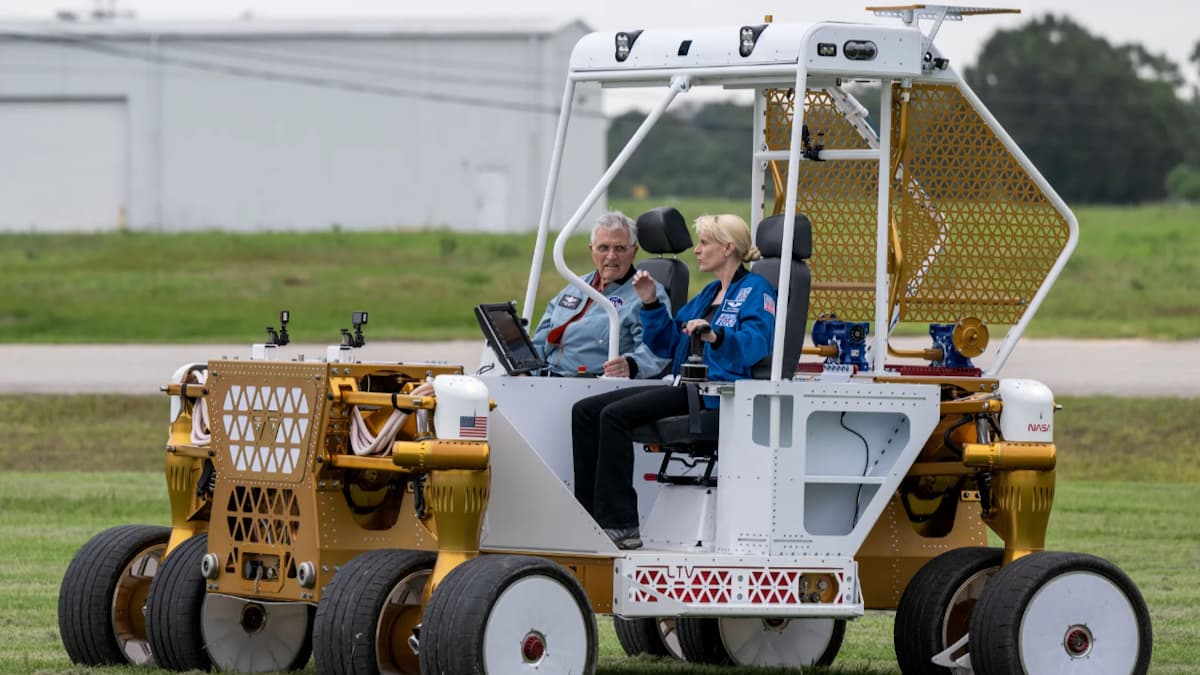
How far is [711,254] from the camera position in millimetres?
9055

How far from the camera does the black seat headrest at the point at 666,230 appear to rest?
952 cm

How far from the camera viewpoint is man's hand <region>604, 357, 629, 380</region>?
30.3 feet

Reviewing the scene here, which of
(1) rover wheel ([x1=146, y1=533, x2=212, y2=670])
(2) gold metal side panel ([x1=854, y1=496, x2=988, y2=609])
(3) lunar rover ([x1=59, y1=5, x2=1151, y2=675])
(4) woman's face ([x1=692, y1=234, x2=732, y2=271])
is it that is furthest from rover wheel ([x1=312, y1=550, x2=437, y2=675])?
(2) gold metal side panel ([x1=854, y1=496, x2=988, y2=609])

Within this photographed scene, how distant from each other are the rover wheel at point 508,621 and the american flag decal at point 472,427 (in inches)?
16.6

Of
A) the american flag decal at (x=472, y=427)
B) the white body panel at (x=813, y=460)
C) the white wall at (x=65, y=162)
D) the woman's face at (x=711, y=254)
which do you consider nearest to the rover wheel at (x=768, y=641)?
the white body panel at (x=813, y=460)

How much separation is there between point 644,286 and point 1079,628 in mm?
2089

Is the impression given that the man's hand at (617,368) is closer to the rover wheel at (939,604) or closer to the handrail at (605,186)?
the handrail at (605,186)

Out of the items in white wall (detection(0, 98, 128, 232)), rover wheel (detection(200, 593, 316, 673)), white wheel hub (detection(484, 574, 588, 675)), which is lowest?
rover wheel (detection(200, 593, 316, 673))

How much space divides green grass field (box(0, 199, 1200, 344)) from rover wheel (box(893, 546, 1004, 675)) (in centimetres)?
2079

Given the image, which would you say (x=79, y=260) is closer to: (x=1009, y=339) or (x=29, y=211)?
(x=29, y=211)

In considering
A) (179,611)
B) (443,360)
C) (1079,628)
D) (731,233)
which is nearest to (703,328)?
(731,233)

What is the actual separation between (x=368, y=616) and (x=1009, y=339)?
287cm

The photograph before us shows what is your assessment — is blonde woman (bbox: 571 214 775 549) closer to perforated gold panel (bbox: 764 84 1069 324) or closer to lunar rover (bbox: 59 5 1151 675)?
lunar rover (bbox: 59 5 1151 675)

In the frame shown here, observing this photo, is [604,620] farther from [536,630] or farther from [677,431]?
[536,630]
